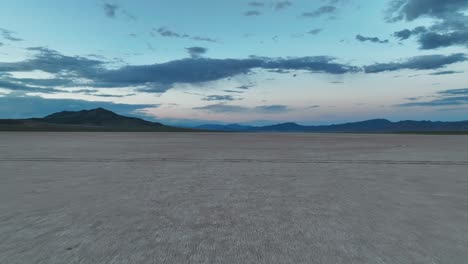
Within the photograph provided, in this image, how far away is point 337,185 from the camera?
414 inches

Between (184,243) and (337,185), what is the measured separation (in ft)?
23.0

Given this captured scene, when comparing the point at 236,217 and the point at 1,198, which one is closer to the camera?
the point at 236,217

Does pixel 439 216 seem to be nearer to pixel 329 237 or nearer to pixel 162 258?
pixel 329 237

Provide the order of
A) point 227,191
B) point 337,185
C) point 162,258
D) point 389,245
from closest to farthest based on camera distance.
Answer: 1. point 162,258
2. point 389,245
3. point 227,191
4. point 337,185

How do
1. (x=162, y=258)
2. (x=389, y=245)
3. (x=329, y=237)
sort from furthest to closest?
1. (x=329, y=237)
2. (x=389, y=245)
3. (x=162, y=258)

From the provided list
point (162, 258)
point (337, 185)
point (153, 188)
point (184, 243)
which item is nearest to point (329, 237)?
point (184, 243)

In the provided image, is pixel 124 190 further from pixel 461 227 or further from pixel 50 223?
pixel 461 227

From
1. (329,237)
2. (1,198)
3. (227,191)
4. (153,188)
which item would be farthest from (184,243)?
(1,198)

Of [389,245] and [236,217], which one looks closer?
[389,245]

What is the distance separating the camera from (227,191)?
9492 mm

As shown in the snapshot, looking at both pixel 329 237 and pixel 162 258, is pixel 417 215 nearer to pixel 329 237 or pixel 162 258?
pixel 329 237

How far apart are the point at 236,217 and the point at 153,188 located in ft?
13.7

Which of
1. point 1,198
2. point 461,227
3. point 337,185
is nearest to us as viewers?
point 461,227

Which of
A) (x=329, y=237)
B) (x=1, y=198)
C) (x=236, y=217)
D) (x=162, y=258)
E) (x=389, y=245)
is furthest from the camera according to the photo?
(x=1, y=198)
